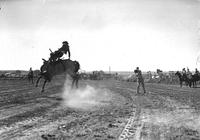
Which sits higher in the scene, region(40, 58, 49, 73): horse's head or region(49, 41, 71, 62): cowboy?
region(49, 41, 71, 62): cowboy

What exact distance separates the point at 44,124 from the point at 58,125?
421 mm

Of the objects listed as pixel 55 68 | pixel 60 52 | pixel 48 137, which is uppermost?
pixel 60 52

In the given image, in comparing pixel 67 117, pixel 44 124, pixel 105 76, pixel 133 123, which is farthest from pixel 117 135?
pixel 105 76

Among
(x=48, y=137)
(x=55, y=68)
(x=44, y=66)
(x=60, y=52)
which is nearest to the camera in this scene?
(x=48, y=137)

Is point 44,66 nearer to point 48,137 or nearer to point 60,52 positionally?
point 60,52

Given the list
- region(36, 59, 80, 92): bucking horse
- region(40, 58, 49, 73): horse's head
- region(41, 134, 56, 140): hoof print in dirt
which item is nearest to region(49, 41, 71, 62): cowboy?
region(36, 59, 80, 92): bucking horse

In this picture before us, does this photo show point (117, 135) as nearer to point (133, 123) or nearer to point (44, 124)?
point (133, 123)

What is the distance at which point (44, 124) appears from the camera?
833 cm

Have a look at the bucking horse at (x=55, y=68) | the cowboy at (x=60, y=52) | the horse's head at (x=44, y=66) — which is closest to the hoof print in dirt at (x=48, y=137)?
the cowboy at (x=60, y=52)

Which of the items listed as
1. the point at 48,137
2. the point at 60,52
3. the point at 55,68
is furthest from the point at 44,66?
the point at 48,137

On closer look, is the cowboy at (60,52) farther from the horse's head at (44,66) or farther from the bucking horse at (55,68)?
the horse's head at (44,66)

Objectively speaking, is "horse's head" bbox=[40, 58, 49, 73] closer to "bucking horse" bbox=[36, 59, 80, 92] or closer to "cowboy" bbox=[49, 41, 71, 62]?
"bucking horse" bbox=[36, 59, 80, 92]

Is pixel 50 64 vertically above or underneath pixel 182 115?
above

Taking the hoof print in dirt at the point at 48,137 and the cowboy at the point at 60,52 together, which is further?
the cowboy at the point at 60,52
